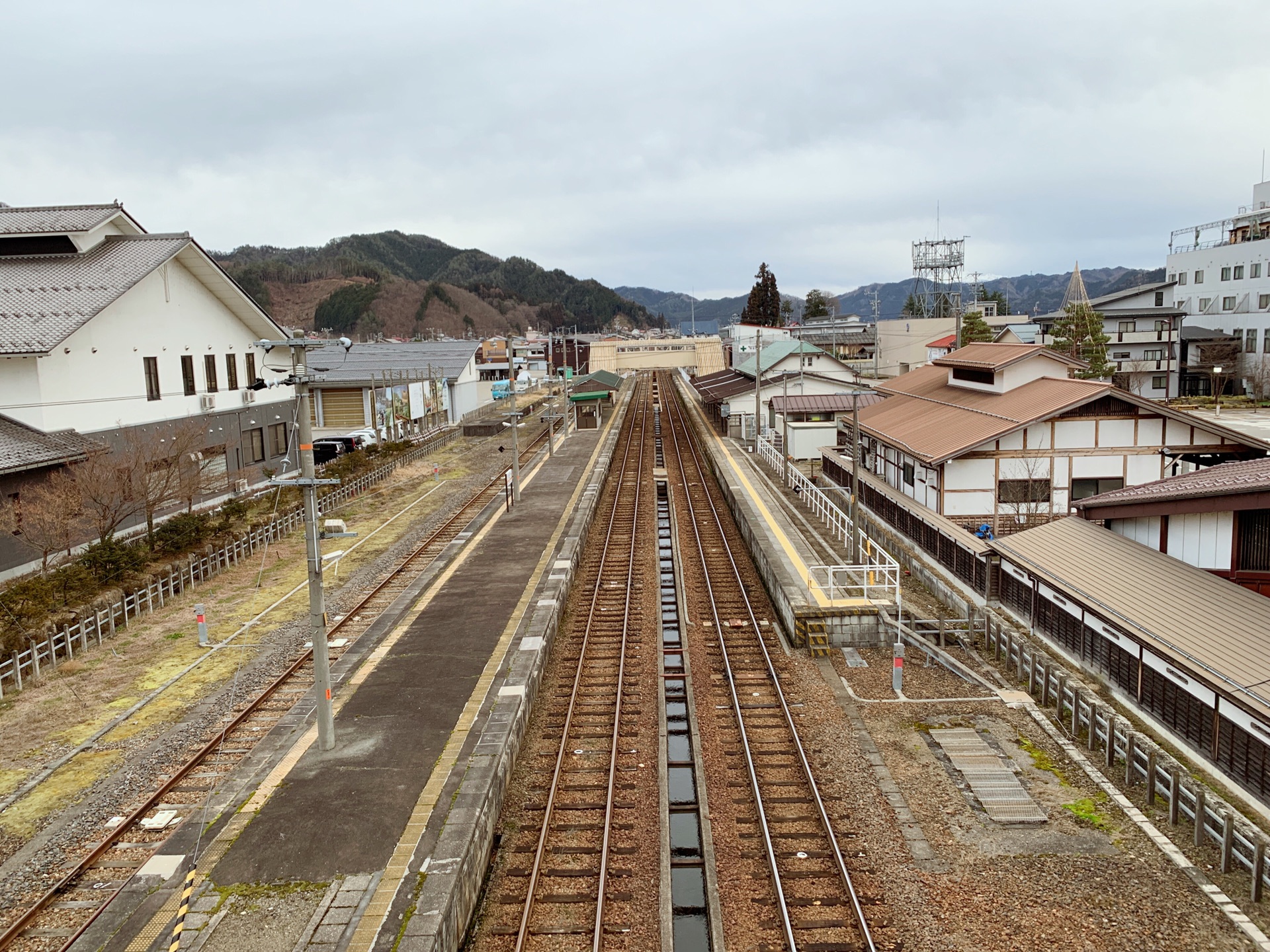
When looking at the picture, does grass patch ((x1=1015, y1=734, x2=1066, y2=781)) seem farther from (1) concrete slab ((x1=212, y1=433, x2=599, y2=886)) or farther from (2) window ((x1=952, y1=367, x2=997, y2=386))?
(2) window ((x1=952, y1=367, x2=997, y2=386))

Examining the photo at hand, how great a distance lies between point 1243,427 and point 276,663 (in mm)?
42311

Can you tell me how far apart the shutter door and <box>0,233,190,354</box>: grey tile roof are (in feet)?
62.6

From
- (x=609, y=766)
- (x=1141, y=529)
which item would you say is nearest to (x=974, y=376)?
(x=1141, y=529)

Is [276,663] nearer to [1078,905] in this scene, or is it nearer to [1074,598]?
[1078,905]

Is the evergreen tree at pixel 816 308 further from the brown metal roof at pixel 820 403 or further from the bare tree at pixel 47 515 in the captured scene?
the bare tree at pixel 47 515

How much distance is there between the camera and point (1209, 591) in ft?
42.1

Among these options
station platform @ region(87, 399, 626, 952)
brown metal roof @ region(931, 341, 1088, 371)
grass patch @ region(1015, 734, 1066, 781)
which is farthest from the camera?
brown metal roof @ region(931, 341, 1088, 371)

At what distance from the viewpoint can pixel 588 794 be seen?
11484mm

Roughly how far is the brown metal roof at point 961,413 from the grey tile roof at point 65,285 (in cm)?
2234

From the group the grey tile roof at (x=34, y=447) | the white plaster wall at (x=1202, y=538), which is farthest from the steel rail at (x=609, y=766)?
the grey tile roof at (x=34, y=447)

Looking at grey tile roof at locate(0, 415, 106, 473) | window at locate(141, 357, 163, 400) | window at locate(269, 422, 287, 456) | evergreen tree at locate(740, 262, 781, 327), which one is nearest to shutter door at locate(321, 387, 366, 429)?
window at locate(269, 422, 287, 456)

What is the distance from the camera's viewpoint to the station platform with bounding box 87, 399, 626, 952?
7.97 metres

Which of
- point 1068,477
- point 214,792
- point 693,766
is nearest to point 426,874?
point 214,792

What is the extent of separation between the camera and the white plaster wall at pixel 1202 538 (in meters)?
13.3
